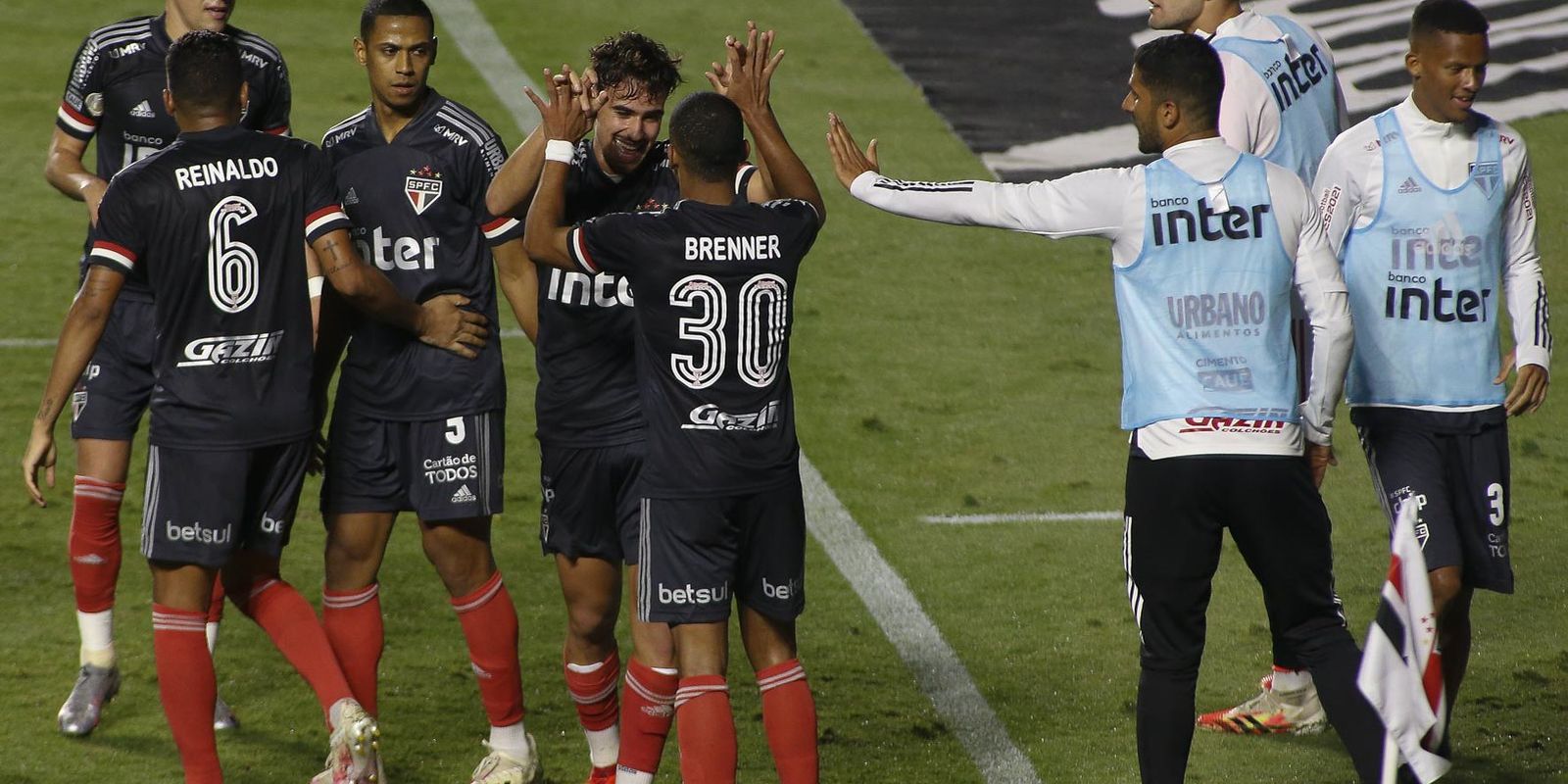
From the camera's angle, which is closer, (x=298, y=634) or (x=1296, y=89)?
(x=298, y=634)

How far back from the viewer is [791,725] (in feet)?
15.2

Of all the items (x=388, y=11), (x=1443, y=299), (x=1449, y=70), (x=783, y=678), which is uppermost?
(x=388, y=11)

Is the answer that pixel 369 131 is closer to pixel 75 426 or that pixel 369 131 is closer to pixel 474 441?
pixel 474 441

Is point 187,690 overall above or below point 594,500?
below

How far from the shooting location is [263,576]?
520cm

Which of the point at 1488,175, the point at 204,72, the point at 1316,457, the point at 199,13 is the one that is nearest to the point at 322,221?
the point at 204,72

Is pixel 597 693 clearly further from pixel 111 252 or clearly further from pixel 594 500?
pixel 111 252

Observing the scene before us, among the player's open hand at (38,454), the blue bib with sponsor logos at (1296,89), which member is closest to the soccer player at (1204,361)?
the blue bib with sponsor logos at (1296,89)

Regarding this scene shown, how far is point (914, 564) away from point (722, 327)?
9.86ft

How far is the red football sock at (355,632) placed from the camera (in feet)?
17.4

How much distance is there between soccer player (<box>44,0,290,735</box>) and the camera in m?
5.74

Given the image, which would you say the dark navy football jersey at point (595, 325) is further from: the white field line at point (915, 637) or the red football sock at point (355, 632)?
the white field line at point (915, 637)

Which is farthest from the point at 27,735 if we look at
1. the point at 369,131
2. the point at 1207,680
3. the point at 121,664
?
the point at 1207,680

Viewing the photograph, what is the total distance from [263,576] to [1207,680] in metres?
3.15
